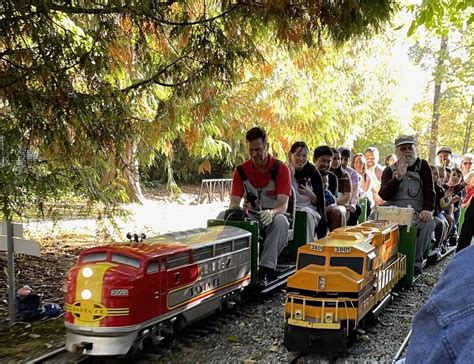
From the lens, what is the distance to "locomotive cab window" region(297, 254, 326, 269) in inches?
202

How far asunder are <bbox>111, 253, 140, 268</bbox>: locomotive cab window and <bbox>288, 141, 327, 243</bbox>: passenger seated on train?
3450mm

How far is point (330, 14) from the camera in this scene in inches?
216

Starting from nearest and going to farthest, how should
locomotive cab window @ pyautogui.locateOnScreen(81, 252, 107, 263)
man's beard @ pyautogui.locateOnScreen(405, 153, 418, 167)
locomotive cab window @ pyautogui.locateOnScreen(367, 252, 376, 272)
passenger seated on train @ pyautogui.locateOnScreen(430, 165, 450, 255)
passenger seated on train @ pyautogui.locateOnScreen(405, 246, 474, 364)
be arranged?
1. passenger seated on train @ pyautogui.locateOnScreen(405, 246, 474, 364)
2. locomotive cab window @ pyautogui.locateOnScreen(81, 252, 107, 263)
3. locomotive cab window @ pyautogui.locateOnScreen(367, 252, 376, 272)
4. man's beard @ pyautogui.locateOnScreen(405, 153, 418, 167)
5. passenger seated on train @ pyautogui.locateOnScreen(430, 165, 450, 255)

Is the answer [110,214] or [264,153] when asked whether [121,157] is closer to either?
[110,214]

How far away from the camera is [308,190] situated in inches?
305

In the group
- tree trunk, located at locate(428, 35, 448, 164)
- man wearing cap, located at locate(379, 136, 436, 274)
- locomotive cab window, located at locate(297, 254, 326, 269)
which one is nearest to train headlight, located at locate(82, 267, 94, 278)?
locomotive cab window, located at locate(297, 254, 326, 269)

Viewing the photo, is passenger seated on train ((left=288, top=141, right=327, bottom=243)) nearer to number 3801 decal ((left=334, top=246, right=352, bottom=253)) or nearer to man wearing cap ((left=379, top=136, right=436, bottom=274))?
man wearing cap ((left=379, top=136, right=436, bottom=274))

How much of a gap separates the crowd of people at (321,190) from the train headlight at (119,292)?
260 cm

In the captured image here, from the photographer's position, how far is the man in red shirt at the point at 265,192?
667cm

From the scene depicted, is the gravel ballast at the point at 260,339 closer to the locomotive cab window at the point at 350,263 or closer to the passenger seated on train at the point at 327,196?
the locomotive cab window at the point at 350,263

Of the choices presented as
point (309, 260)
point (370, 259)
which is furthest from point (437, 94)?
point (309, 260)

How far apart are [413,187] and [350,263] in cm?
340

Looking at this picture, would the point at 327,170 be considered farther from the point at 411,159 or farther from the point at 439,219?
the point at 439,219

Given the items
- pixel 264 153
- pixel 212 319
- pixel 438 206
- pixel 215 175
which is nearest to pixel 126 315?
pixel 212 319
